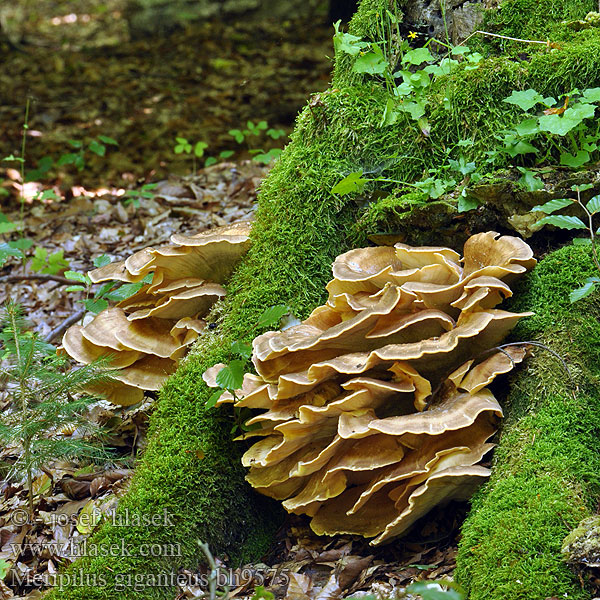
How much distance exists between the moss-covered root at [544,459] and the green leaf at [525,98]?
0.91 m

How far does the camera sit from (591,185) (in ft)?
11.6

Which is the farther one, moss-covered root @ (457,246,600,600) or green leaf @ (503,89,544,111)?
green leaf @ (503,89,544,111)

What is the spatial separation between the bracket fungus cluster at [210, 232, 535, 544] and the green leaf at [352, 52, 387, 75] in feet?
4.53

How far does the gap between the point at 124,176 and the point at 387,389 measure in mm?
8749

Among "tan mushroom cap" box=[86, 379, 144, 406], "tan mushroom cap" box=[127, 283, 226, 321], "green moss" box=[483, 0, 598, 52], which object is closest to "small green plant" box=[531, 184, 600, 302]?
"green moss" box=[483, 0, 598, 52]

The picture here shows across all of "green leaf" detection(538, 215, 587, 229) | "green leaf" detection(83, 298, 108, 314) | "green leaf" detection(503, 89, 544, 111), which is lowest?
"green leaf" detection(83, 298, 108, 314)

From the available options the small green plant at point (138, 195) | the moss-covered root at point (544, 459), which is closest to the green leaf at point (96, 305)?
the moss-covered root at point (544, 459)

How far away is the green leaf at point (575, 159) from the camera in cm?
380

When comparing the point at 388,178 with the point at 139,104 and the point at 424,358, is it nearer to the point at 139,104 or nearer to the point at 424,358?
the point at 424,358

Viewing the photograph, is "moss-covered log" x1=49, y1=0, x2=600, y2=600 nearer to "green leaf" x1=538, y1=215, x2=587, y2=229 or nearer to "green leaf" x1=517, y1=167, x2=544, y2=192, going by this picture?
"green leaf" x1=517, y1=167, x2=544, y2=192

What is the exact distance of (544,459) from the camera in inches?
121

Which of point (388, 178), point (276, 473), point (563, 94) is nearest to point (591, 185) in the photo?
point (563, 94)

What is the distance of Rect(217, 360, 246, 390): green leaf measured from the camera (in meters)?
3.53

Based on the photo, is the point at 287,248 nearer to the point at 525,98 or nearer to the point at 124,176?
A: the point at 525,98
